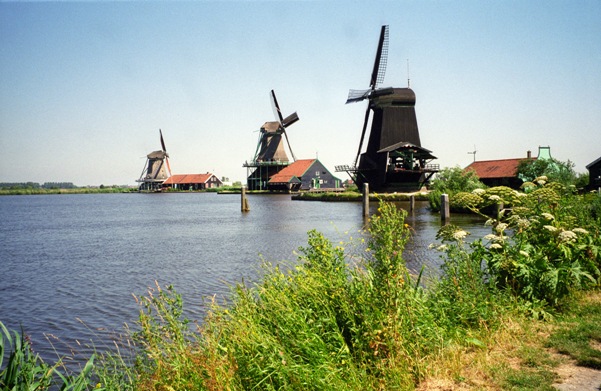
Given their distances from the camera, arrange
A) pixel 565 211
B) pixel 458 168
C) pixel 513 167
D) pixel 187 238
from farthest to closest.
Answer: pixel 513 167, pixel 458 168, pixel 187 238, pixel 565 211

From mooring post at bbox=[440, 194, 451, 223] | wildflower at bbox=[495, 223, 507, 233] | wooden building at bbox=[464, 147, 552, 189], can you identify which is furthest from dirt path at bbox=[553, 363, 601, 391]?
wooden building at bbox=[464, 147, 552, 189]

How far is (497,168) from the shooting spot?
48031 mm

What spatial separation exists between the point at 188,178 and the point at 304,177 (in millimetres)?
43444

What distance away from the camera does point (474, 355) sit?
4.96 meters

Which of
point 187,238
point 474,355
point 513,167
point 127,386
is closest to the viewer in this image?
point 474,355

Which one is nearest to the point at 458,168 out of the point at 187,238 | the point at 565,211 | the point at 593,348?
the point at 187,238

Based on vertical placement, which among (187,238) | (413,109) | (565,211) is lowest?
(187,238)

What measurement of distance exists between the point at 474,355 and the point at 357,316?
1.33m

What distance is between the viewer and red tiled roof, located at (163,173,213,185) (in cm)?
10644

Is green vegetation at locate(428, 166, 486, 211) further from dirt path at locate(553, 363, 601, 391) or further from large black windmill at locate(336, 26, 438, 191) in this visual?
dirt path at locate(553, 363, 601, 391)

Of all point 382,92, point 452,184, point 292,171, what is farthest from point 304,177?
point 452,184

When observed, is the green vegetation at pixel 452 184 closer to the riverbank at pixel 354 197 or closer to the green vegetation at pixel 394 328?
the riverbank at pixel 354 197

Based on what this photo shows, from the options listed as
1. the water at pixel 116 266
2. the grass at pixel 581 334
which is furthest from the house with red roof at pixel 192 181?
the grass at pixel 581 334

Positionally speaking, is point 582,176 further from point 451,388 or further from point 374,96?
point 451,388
